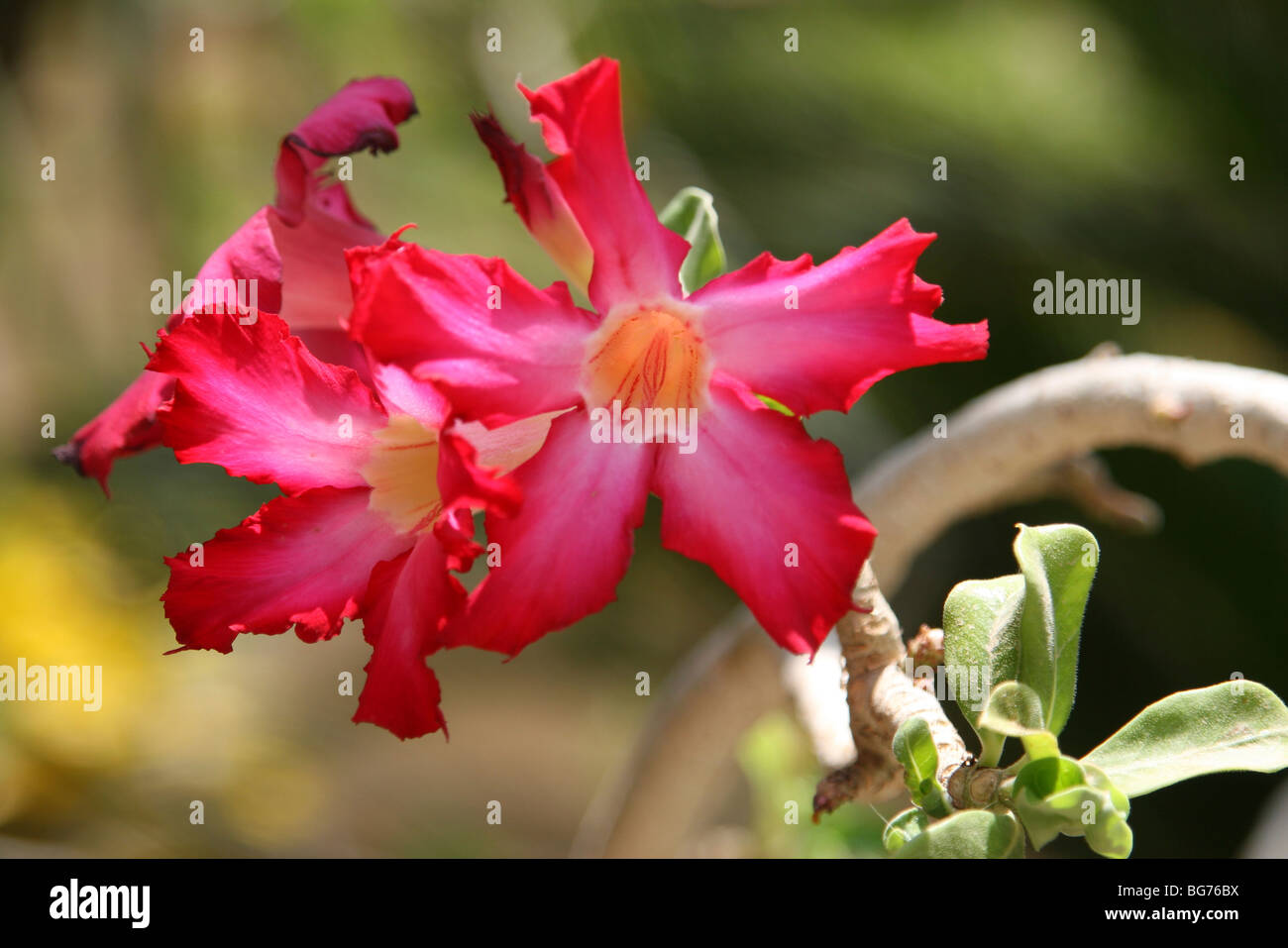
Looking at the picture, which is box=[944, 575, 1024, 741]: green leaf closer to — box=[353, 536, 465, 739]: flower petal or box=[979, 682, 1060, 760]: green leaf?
box=[979, 682, 1060, 760]: green leaf

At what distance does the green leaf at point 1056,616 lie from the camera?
0.46m

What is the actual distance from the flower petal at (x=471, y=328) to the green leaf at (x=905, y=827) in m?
0.21

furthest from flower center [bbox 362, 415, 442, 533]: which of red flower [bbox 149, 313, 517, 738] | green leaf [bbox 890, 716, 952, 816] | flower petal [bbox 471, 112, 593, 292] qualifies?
green leaf [bbox 890, 716, 952, 816]

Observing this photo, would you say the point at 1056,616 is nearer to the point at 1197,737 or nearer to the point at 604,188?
the point at 1197,737

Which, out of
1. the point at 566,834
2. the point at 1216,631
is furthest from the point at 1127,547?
the point at 566,834

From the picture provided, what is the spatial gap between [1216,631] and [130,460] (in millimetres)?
1770

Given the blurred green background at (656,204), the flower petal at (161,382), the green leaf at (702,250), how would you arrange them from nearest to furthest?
1. the flower petal at (161,382)
2. the green leaf at (702,250)
3. the blurred green background at (656,204)

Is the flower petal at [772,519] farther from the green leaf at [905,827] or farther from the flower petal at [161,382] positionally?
the flower petal at [161,382]

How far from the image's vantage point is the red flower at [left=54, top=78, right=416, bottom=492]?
53cm

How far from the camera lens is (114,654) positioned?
80.8 inches

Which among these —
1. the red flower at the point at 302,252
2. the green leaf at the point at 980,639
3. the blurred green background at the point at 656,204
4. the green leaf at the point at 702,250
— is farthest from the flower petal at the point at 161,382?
the blurred green background at the point at 656,204

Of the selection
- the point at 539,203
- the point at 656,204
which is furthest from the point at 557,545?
the point at 656,204

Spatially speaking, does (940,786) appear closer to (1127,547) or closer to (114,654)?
(1127,547)

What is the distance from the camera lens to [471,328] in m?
0.42
